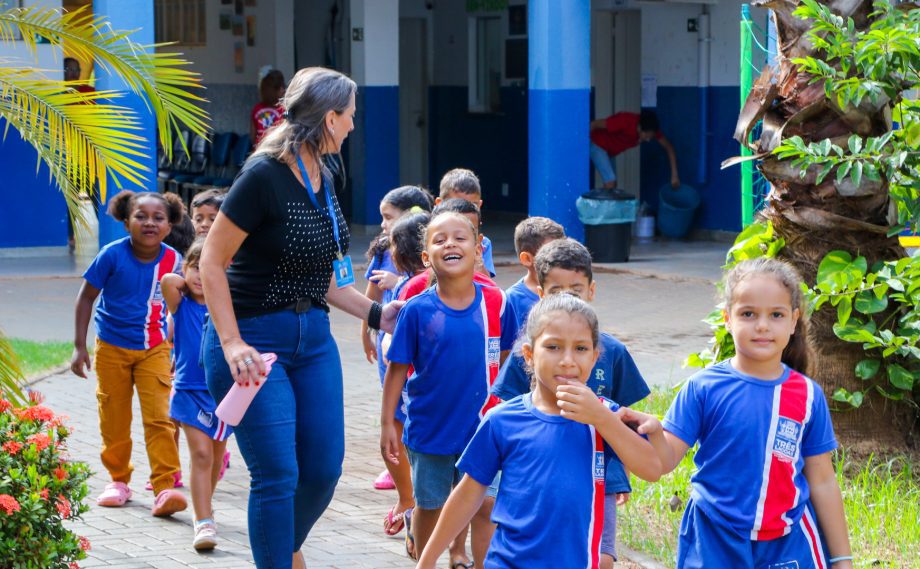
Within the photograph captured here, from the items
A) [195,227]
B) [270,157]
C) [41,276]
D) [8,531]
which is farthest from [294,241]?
[41,276]

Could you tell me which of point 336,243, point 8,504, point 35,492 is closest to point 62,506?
point 35,492

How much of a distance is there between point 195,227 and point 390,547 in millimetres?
1995

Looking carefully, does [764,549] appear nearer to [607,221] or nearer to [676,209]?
[607,221]

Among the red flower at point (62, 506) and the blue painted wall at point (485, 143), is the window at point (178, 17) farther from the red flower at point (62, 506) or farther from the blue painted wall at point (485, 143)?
the red flower at point (62, 506)

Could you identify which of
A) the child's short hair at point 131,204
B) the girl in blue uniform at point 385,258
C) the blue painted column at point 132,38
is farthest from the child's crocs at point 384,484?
the blue painted column at point 132,38

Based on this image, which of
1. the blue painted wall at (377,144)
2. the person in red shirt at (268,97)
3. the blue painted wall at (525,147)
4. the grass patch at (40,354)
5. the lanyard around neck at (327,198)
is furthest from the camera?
the blue painted wall at (377,144)

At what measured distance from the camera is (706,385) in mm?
3939

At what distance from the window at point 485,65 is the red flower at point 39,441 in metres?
17.2

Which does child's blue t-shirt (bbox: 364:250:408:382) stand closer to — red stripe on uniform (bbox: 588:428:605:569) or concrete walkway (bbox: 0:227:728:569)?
concrete walkway (bbox: 0:227:728:569)

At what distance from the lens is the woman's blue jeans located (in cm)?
463

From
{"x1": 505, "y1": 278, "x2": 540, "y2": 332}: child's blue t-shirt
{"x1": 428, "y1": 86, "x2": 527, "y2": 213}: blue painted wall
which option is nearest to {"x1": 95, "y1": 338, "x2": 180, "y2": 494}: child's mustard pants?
{"x1": 505, "y1": 278, "x2": 540, "y2": 332}: child's blue t-shirt

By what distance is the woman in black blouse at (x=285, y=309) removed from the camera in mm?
4594

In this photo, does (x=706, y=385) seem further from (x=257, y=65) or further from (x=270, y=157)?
(x=257, y=65)

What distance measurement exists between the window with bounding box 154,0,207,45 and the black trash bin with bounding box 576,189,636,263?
8014mm
